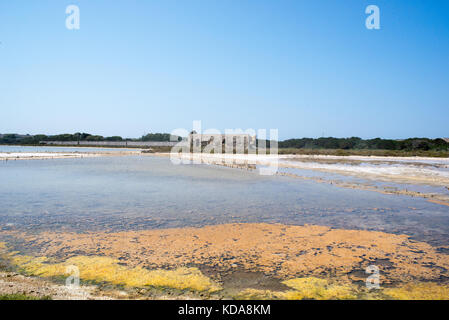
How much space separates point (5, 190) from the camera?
1570 centimetres

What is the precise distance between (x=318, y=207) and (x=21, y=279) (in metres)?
10.1

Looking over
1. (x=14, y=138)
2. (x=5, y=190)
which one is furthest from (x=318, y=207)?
(x=14, y=138)

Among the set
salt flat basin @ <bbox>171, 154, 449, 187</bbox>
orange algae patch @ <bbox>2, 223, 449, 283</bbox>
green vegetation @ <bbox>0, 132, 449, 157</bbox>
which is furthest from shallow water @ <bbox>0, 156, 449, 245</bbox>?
green vegetation @ <bbox>0, 132, 449, 157</bbox>

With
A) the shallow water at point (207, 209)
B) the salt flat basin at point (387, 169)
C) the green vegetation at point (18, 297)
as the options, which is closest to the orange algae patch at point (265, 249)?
the shallow water at point (207, 209)

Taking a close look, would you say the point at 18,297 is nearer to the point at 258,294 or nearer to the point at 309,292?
the point at 258,294

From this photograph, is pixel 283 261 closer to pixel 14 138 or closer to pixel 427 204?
pixel 427 204

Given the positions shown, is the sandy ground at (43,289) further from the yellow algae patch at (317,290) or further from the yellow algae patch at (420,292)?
the yellow algae patch at (420,292)

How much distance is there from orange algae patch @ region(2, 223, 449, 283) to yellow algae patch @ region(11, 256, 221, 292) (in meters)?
0.33

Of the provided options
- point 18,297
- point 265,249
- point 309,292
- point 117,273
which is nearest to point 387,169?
point 265,249

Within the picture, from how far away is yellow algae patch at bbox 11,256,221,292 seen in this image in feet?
17.2

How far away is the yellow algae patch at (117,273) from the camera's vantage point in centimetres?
524

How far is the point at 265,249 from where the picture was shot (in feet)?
23.6

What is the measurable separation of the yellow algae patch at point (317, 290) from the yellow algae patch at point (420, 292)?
0.63 metres

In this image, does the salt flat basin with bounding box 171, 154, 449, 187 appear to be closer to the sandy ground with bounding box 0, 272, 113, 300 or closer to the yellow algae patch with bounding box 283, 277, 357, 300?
the yellow algae patch with bounding box 283, 277, 357, 300
